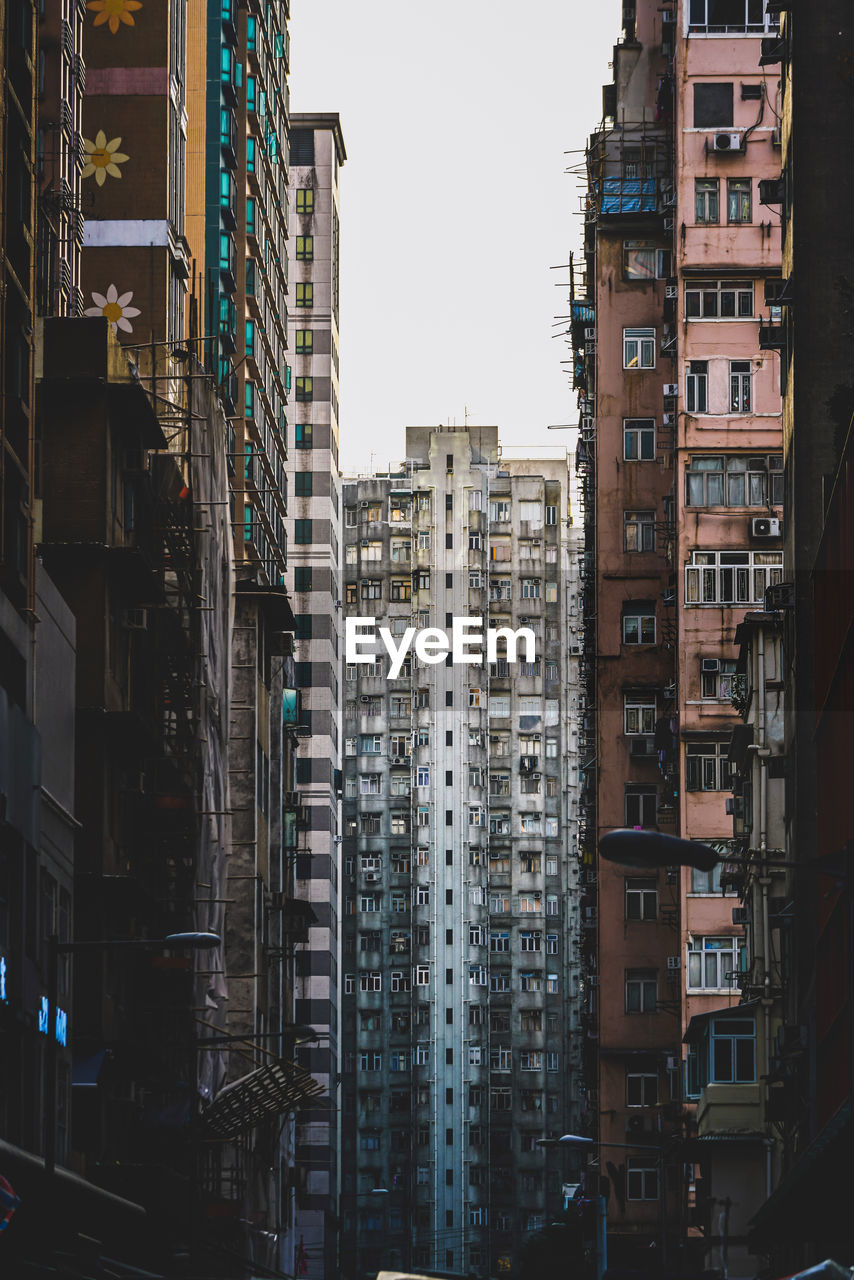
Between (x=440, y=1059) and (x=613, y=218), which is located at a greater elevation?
(x=613, y=218)

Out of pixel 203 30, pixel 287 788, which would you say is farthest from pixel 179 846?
A: pixel 287 788

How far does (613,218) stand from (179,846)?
33.6 m

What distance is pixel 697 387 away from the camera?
243 feet

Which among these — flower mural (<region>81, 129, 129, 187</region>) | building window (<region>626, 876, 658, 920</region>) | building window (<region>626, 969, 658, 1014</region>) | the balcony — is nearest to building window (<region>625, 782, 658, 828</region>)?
building window (<region>626, 876, 658, 920</region>)

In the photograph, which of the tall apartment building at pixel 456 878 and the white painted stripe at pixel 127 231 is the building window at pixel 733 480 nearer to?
the white painted stripe at pixel 127 231

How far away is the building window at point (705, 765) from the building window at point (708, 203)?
53.4 ft

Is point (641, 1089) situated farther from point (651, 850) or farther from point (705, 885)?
point (651, 850)

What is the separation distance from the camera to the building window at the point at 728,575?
72.9 meters

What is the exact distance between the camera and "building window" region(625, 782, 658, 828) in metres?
78.6

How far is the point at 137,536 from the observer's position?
50406 millimetres

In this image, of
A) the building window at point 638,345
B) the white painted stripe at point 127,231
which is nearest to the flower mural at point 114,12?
the white painted stripe at point 127,231

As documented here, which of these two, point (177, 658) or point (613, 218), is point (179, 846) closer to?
point (177, 658)

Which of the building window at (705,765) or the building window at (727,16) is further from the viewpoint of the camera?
the building window at (727,16)

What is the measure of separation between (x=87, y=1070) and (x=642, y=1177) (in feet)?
124
